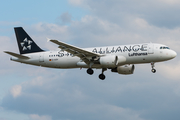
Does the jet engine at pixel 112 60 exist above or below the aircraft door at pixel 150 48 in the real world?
below

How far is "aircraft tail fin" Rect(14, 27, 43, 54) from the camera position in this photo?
60250 mm

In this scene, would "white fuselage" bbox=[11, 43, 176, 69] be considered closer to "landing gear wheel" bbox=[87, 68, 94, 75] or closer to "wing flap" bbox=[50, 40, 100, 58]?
"landing gear wheel" bbox=[87, 68, 94, 75]

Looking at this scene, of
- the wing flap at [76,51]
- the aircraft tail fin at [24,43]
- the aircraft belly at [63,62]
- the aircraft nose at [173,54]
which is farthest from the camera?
the aircraft tail fin at [24,43]

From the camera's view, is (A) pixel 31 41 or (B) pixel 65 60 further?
Answer: (A) pixel 31 41

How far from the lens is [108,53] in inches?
2167

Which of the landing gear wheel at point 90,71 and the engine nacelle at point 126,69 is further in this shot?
the engine nacelle at point 126,69

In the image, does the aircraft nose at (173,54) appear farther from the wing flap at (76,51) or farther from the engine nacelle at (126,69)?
the wing flap at (76,51)

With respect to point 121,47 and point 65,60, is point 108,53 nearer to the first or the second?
point 121,47

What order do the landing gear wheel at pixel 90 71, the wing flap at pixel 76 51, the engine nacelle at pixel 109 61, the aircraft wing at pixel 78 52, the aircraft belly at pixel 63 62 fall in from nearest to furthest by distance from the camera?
the wing flap at pixel 76 51 < the aircraft wing at pixel 78 52 < the engine nacelle at pixel 109 61 < the landing gear wheel at pixel 90 71 < the aircraft belly at pixel 63 62

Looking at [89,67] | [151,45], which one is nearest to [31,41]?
[89,67]

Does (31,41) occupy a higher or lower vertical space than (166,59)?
higher

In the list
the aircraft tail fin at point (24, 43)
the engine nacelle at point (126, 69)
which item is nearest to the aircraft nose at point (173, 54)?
the engine nacelle at point (126, 69)

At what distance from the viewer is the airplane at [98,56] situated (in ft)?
175

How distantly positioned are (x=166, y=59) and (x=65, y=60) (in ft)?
50.6
